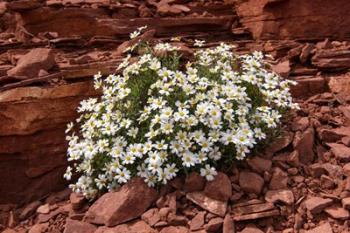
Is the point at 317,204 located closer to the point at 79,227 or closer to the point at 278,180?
the point at 278,180

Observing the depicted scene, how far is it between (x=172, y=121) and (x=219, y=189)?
29.1 inches

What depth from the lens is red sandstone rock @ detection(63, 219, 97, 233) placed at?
4180mm

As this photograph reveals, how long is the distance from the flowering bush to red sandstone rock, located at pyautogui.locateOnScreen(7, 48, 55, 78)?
838 mm

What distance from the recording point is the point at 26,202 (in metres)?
5.36

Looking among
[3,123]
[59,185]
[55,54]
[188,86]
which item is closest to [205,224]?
[188,86]

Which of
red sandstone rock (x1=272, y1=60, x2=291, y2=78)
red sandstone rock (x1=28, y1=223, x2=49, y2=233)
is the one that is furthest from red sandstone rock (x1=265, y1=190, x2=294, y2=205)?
red sandstone rock (x1=28, y1=223, x2=49, y2=233)

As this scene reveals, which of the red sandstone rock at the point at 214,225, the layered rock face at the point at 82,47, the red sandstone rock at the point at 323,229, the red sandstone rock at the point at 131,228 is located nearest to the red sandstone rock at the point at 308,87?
the layered rock face at the point at 82,47

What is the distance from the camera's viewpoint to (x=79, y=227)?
4.21m

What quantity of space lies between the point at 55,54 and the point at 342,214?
4.05m

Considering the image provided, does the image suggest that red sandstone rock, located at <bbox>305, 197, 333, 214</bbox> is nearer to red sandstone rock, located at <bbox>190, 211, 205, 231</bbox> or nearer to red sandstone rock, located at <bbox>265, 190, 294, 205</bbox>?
red sandstone rock, located at <bbox>265, 190, 294, 205</bbox>

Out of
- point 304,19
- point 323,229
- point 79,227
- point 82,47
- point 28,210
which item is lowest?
point 28,210

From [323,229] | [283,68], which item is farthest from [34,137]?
[323,229]

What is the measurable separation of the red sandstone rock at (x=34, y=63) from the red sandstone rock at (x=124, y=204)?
1.94 meters

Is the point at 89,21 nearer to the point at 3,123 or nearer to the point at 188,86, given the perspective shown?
the point at 3,123
